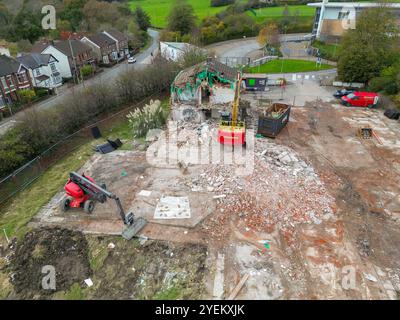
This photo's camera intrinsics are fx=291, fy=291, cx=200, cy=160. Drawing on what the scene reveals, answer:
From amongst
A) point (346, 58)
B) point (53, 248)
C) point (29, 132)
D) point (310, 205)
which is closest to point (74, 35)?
point (29, 132)

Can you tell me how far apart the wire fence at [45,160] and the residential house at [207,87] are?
6.55m

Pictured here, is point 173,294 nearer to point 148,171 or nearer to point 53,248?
point 53,248

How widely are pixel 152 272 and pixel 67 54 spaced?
37.9 meters

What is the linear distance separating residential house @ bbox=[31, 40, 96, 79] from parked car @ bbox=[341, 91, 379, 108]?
32112 millimetres

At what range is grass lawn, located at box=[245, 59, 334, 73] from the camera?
3588cm

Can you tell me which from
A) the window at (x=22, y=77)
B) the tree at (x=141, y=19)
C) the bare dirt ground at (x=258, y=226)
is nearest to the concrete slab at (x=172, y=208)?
the bare dirt ground at (x=258, y=226)

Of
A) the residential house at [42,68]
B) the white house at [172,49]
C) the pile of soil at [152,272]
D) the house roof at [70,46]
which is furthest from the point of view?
the house roof at [70,46]

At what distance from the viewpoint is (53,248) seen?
12.1 meters

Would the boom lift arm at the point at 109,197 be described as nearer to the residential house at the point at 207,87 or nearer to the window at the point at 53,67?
the residential house at the point at 207,87

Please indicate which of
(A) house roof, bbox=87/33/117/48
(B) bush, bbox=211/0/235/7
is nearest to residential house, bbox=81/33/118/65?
(A) house roof, bbox=87/33/117/48

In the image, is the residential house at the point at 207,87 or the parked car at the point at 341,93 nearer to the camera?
the residential house at the point at 207,87

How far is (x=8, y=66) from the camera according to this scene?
30984 millimetres

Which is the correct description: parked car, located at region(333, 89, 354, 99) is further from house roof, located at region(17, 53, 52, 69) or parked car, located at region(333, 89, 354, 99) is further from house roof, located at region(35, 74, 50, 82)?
house roof, located at region(17, 53, 52, 69)

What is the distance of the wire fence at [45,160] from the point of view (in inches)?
667
